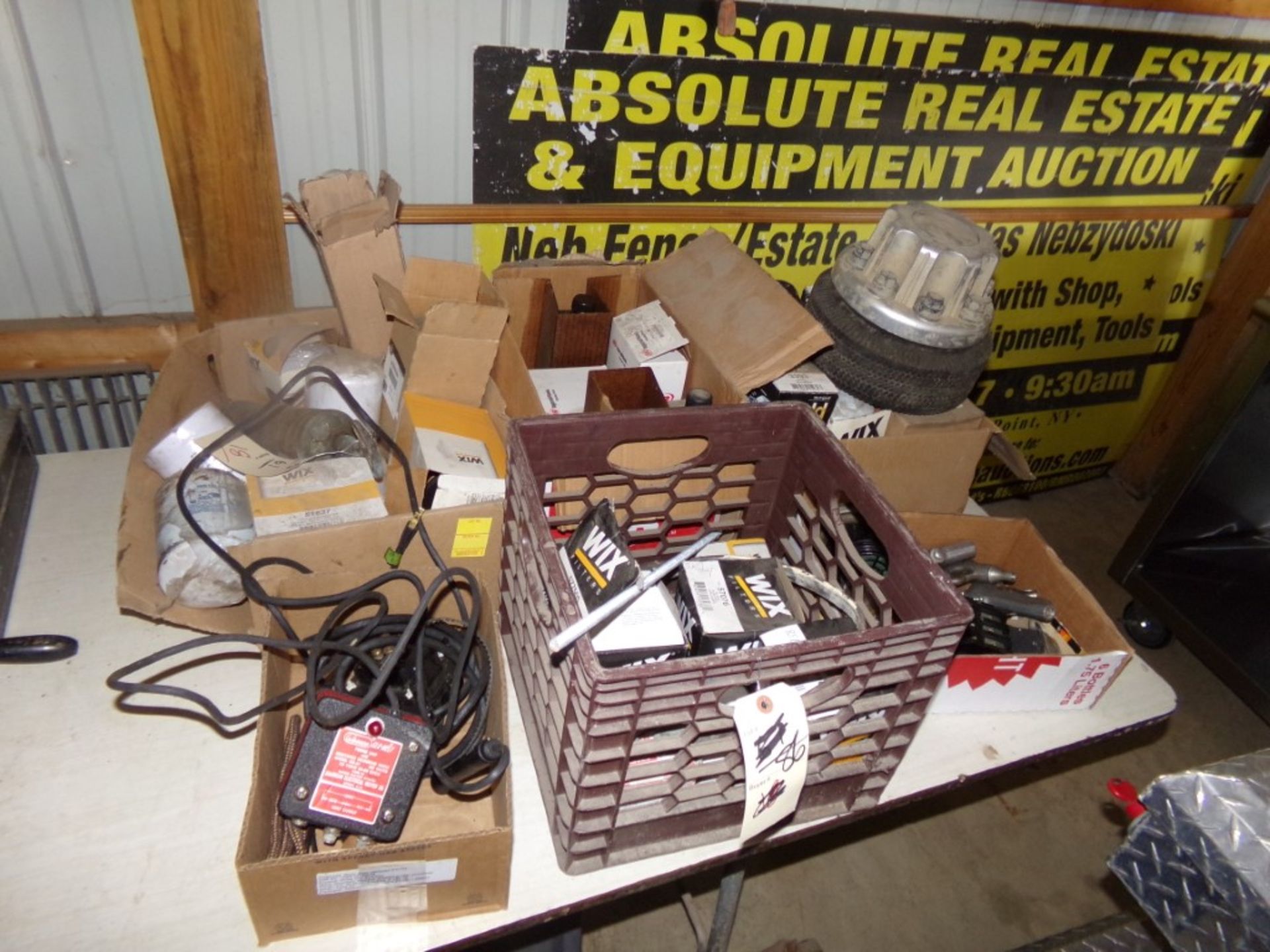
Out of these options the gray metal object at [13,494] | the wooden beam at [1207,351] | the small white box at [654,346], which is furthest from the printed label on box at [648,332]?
the wooden beam at [1207,351]

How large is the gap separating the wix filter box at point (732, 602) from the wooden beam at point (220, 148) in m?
0.94

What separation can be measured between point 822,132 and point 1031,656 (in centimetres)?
111

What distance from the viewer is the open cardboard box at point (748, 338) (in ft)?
3.67

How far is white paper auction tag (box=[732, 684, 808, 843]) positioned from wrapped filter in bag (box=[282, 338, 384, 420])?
73 centimetres

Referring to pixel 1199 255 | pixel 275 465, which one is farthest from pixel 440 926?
pixel 1199 255

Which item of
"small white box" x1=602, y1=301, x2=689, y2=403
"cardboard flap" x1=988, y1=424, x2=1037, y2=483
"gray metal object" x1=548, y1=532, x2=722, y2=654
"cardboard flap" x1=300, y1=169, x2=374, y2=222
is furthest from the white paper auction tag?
"cardboard flap" x1=300, y1=169, x2=374, y2=222

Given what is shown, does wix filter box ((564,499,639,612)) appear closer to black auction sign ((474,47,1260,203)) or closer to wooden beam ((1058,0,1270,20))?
black auction sign ((474,47,1260,203))

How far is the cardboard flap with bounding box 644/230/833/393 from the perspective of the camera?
1103 mm

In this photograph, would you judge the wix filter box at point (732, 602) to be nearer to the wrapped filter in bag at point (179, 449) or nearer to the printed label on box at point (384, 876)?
the printed label on box at point (384, 876)

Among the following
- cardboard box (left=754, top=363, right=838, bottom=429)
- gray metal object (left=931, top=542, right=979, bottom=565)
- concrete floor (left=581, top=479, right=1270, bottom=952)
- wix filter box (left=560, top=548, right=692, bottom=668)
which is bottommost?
concrete floor (left=581, top=479, right=1270, bottom=952)

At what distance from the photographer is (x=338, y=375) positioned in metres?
1.16

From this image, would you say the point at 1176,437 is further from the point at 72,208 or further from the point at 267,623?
the point at 72,208

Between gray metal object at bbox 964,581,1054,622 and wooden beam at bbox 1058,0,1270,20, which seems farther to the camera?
wooden beam at bbox 1058,0,1270,20

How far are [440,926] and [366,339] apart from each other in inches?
32.9
